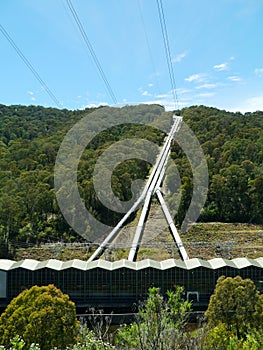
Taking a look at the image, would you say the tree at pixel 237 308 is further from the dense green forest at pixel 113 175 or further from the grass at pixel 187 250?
the dense green forest at pixel 113 175

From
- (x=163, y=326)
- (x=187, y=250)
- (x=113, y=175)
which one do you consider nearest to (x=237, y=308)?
(x=163, y=326)

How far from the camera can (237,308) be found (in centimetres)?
1070

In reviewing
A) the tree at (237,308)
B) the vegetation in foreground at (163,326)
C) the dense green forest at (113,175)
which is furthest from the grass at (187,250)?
the vegetation in foreground at (163,326)

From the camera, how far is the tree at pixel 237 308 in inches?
408

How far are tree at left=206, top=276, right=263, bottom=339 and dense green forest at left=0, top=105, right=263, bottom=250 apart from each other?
17691 mm

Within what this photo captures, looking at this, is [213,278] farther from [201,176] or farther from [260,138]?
[260,138]

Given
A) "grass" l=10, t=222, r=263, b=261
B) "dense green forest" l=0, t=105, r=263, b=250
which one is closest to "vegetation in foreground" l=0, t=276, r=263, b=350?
"grass" l=10, t=222, r=263, b=261

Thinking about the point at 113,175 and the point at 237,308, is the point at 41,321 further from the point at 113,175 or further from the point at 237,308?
the point at 113,175

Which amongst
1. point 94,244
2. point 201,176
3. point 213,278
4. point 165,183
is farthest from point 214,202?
point 213,278

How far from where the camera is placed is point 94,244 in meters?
25.7

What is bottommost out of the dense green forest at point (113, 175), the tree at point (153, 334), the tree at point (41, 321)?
the tree at point (41, 321)

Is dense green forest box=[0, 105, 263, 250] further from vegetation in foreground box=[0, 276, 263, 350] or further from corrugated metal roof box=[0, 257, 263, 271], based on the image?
vegetation in foreground box=[0, 276, 263, 350]

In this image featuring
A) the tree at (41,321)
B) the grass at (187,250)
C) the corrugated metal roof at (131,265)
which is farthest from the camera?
the grass at (187,250)

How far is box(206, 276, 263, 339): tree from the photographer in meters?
10.4
